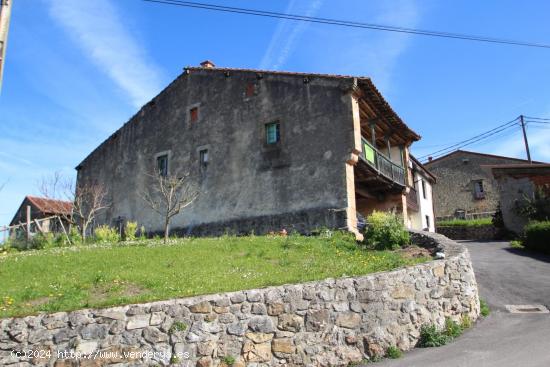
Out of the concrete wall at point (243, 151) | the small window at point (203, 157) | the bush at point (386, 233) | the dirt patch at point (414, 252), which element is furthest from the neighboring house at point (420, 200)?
the dirt patch at point (414, 252)

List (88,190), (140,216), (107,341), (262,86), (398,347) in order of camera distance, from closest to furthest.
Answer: (107,341), (398,347), (262,86), (140,216), (88,190)

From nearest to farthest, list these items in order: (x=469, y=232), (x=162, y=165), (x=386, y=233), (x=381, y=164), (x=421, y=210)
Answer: (x=386, y=233), (x=381, y=164), (x=162, y=165), (x=421, y=210), (x=469, y=232)

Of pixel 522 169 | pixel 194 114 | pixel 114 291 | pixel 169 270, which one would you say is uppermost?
pixel 194 114

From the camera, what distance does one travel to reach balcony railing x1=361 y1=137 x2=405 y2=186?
17.6 meters

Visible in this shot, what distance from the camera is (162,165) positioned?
866 inches

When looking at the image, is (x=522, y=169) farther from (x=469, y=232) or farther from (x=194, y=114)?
(x=194, y=114)

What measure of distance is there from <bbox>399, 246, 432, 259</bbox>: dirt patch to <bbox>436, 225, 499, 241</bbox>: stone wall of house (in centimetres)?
1754

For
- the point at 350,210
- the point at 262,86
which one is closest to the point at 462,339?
the point at 350,210

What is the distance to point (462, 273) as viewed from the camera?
9.56m

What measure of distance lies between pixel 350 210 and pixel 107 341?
1050 cm

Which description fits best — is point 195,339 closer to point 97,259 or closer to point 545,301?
point 97,259

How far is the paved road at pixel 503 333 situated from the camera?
22.7 feet

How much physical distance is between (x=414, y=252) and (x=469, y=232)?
64.3 feet

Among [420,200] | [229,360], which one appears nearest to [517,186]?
[420,200]
